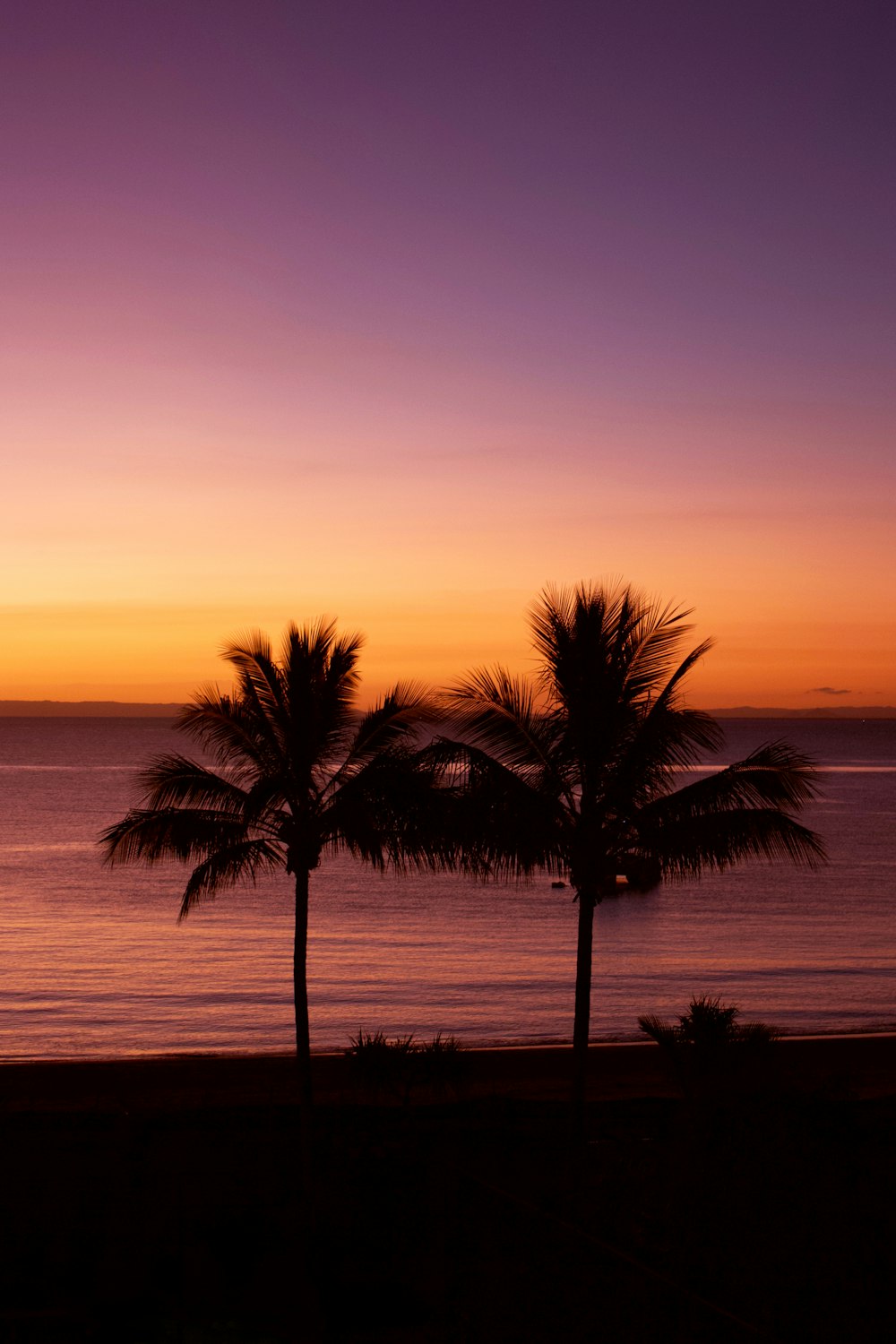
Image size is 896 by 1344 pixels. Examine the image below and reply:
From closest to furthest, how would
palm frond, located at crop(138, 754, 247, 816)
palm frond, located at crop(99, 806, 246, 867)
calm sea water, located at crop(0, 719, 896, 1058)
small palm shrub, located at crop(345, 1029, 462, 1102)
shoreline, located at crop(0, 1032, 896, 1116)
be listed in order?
palm frond, located at crop(99, 806, 246, 867) → palm frond, located at crop(138, 754, 247, 816) → small palm shrub, located at crop(345, 1029, 462, 1102) → shoreline, located at crop(0, 1032, 896, 1116) → calm sea water, located at crop(0, 719, 896, 1058)

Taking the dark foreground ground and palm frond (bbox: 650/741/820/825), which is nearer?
the dark foreground ground

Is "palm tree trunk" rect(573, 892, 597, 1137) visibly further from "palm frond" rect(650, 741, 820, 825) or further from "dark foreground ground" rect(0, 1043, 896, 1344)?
"palm frond" rect(650, 741, 820, 825)

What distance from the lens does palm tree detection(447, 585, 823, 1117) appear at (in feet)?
56.9

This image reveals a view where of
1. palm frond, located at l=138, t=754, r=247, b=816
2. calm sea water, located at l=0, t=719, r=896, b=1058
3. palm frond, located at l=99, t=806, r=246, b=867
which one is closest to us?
palm frond, located at l=99, t=806, r=246, b=867

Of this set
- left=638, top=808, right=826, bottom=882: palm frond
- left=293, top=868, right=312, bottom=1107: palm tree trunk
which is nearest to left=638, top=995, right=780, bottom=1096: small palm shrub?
left=638, top=808, right=826, bottom=882: palm frond

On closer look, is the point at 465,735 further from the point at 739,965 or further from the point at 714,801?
the point at 739,965

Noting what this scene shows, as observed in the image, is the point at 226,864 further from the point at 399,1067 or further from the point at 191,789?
the point at 399,1067

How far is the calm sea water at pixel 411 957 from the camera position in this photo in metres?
42.2

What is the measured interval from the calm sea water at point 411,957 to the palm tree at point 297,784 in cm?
2286

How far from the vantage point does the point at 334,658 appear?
18547 mm

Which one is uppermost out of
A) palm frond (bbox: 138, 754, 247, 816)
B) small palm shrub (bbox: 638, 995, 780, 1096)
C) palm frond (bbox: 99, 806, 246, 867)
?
palm frond (bbox: 138, 754, 247, 816)

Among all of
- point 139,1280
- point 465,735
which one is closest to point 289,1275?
point 139,1280

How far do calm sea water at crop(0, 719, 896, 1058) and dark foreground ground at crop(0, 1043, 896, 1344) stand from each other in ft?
60.9

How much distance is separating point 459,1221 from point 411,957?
43.1m
